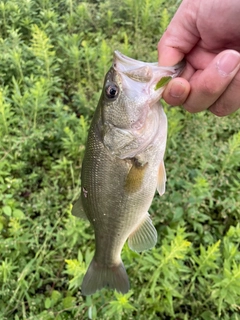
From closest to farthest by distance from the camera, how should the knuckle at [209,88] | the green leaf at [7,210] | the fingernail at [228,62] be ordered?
the fingernail at [228,62] < the knuckle at [209,88] < the green leaf at [7,210]

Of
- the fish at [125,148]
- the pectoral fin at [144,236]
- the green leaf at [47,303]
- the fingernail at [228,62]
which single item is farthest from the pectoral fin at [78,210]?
the fingernail at [228,62]

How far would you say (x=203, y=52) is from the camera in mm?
1770

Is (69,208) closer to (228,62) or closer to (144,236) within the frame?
(144,236)

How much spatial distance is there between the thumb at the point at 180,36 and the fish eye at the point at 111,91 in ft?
1.04

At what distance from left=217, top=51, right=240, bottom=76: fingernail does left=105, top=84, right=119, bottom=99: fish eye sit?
0.41 metres

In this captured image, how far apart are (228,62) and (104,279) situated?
1.18 meters

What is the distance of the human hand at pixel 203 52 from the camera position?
1492mm

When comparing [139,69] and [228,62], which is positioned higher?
[228,62]

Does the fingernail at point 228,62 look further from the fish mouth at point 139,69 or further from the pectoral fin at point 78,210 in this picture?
the pectoral fin at point 78,210

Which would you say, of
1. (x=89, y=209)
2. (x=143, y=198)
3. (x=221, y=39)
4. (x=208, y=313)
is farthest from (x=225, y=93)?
(x=208, y=313)

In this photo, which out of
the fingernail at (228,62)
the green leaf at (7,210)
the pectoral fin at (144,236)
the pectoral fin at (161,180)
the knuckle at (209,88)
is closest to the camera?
the fingernail at (228,62)

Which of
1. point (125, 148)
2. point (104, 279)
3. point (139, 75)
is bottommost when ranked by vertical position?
point (104, 279)

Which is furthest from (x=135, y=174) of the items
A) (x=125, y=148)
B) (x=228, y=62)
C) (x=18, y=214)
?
(x=18, y=214)

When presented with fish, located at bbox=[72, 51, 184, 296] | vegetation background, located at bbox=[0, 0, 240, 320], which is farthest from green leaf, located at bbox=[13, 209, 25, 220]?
fish, located at bbox=[72, 51, 184, 296]
